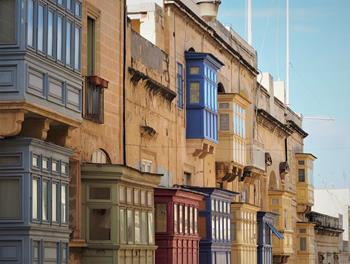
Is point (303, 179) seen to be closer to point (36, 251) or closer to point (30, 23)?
point (36, 251)

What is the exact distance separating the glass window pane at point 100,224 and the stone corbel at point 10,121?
4.90 m

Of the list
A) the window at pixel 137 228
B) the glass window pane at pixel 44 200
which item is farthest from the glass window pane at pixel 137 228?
the glass window pane at pixel 44 200

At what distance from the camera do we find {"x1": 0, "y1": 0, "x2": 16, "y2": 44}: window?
62.1 feet

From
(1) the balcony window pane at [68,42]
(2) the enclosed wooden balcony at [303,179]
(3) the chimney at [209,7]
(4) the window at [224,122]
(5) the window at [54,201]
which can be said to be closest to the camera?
(5) the window at [54,201]

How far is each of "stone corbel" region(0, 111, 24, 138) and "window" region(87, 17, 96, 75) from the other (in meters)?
6.13

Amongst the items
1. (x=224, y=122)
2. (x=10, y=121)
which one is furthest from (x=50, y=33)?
(x=224, y=122)

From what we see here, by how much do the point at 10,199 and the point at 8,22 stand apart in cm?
293

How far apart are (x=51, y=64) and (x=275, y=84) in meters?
39.4

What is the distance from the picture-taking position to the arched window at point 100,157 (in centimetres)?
2462

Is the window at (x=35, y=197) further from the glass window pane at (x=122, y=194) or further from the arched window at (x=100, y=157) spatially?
the arched window at (x=100, y=157)

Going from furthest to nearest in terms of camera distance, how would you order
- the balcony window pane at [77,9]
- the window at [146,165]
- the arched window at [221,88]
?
the arched window at [221,88] → the window at [146,165] → the balcony window pane at [77,9]

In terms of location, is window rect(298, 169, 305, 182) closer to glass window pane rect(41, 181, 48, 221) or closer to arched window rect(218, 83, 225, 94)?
arched window rect(218, 83, 225, 94)

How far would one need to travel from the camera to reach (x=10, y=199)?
63.1 feet

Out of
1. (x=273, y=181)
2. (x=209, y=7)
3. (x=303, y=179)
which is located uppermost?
(x=209, y=7)
